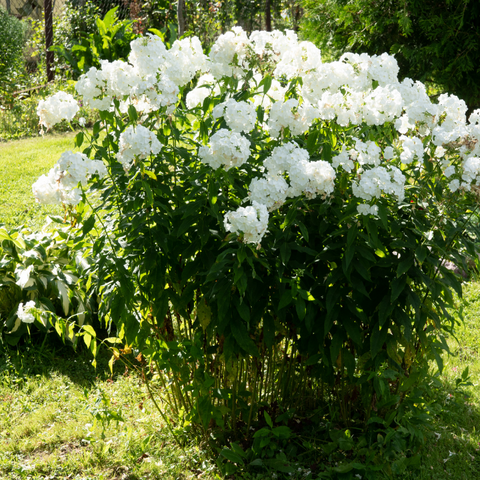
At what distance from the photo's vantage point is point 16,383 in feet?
11.2

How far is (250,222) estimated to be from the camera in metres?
1.84

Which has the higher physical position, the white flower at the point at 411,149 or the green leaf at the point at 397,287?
the white flower at the point at 411,149

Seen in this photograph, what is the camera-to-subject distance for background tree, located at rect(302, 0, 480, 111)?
5.84 meters

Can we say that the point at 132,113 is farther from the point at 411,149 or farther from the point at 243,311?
the point at 411,149

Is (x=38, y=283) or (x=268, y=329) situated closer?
(x=268, y=329)

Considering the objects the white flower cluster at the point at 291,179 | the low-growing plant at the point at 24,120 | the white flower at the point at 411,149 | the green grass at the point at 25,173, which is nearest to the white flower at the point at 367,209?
the white flower cluster at the point at 291,179

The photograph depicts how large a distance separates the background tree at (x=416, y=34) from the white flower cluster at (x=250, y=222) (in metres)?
4.58

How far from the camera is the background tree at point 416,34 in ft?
19.2

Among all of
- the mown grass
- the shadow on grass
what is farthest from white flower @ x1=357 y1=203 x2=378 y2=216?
the shadow on grass

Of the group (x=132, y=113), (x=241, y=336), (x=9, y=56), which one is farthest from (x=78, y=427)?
(x=9, y=56)

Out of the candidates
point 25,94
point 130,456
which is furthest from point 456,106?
point 25,94

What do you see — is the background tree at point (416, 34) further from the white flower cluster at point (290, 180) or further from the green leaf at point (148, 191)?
the green leaf at point (148, 191)

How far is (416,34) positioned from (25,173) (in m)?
5.19

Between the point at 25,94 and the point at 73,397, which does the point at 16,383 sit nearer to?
the point at 73,397
